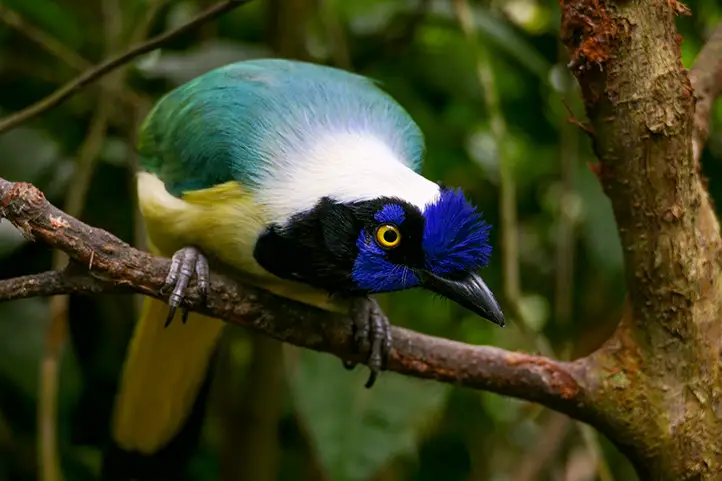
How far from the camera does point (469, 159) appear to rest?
2195 millimetres

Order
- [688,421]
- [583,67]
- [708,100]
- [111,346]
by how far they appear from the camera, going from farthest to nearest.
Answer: [111,346] < [708,100] < [688,421] < [583,67]

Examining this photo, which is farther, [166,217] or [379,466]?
[379,466]

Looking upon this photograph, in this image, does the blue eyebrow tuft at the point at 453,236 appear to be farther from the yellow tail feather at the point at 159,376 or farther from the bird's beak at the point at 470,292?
the yellow tail feather at the point at 159,376

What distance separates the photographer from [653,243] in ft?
3.80

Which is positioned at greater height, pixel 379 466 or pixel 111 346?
pixel 379 466

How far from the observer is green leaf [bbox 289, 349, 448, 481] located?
158 cm

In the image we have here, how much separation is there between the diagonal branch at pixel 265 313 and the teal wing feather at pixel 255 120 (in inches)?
9.2

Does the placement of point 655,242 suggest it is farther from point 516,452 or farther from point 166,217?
point 516,452

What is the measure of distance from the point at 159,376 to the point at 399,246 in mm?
730

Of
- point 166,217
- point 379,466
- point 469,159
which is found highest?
point 469,159

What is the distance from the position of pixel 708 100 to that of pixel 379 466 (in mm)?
878

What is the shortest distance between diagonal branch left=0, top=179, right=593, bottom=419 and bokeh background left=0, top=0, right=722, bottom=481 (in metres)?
0.38

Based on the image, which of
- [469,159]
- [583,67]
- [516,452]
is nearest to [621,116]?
[583,67]

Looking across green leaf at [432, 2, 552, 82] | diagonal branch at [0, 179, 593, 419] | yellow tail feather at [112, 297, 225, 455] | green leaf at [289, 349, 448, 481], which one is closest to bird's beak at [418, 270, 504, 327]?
diagonal branch at [0, 179, 593, 419]
